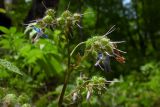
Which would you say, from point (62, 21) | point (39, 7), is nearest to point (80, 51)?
point (62, 21)

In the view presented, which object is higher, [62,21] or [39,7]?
[39,7]

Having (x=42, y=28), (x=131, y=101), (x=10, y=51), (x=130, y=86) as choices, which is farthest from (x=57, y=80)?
(x=42, y=28)

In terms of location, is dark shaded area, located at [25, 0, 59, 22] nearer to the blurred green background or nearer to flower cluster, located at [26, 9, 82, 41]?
the blurred green background

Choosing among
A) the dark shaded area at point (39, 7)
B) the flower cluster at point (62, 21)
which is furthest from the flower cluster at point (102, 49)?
the dark shaded area at point (39, 7)

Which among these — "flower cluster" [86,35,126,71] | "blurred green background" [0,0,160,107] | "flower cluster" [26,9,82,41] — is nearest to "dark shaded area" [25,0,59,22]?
"blurred green background" [0,0,160,107]

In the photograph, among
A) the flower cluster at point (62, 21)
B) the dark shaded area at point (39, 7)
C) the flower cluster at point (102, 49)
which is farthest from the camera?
the dark shaded area at point (39, 7)

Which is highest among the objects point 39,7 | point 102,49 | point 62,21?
point 39,7

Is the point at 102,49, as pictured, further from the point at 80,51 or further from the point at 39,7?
the point at 39,7

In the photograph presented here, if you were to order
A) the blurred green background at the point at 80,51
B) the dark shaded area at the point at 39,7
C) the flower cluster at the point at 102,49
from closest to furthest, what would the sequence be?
1. the flower cluster at the point at 102,49
2. the blurred green background at the point at 80,51
3. the dark shaded area at the point at 39,7

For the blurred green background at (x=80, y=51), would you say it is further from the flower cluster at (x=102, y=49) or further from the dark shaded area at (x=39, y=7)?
the flower cluster at (x=102, y=49)
